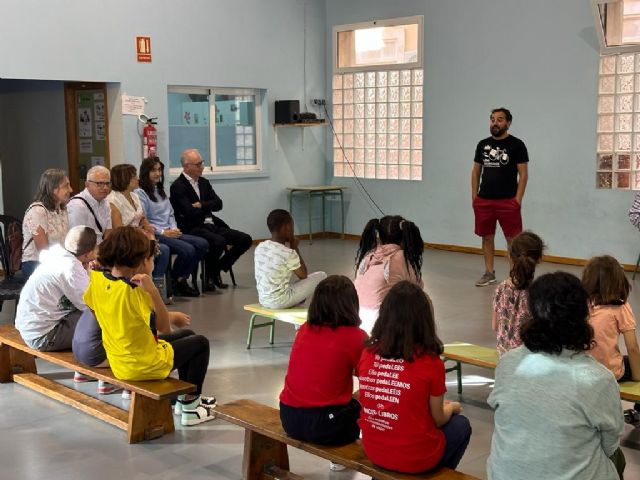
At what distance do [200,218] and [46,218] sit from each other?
6.66 feet

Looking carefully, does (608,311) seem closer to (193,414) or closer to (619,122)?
(193,414)

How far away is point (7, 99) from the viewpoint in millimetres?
9883

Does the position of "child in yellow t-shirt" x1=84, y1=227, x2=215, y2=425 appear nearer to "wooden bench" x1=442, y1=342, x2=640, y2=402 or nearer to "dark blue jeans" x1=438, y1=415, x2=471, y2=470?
"wooden bench" x1=442, y1=342, x2=640, y2=402

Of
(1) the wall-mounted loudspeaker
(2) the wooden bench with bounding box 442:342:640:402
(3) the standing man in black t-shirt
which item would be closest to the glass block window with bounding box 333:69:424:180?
(1) the wall-mounted loudspeaker

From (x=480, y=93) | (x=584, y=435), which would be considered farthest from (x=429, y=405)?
(x=480, y=93)

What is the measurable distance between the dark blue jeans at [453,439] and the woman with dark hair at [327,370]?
13.9 inches

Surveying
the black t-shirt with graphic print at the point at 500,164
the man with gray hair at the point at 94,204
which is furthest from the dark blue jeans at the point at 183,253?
the black t-shirt with graphic print at the point at 500,164

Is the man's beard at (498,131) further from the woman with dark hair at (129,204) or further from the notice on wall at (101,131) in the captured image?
the notice on wall at (101,131)

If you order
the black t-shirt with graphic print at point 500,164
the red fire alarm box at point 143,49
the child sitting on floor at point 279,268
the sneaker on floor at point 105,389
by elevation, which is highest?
the red fire alarm box at point 143,49

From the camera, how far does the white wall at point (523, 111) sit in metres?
8.27

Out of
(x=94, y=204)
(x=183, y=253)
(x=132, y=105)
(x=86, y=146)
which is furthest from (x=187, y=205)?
(x=86, y=146)

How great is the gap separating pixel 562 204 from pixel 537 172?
0.43 m

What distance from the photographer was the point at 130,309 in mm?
3602

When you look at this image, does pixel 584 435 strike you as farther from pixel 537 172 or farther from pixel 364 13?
pixel 364 13
